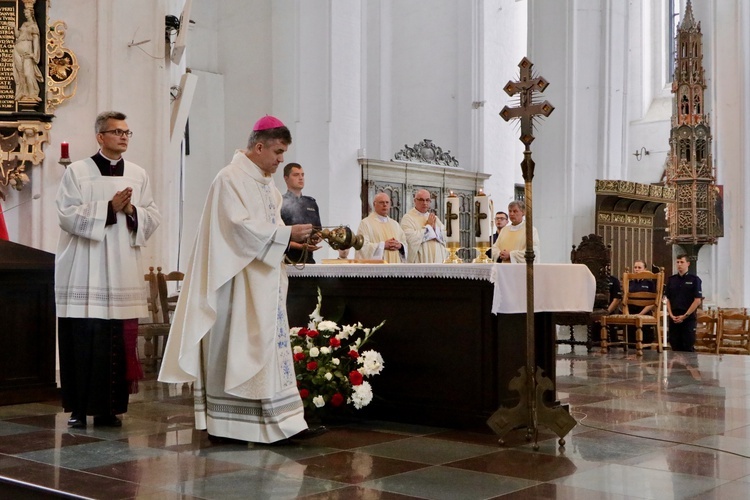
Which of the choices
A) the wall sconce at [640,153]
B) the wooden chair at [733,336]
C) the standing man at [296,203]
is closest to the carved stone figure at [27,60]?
the standing man at [296,203]

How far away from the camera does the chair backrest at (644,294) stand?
12.1 meters

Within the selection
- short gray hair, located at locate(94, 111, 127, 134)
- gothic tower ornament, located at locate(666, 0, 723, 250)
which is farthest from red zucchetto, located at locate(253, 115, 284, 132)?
gothic tower ornament, located at locate(666, 0, 723, 250)

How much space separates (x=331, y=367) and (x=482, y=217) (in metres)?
Result: 1.61

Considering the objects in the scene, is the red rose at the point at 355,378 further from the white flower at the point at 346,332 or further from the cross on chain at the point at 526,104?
the cross on chain at the point at 526,104

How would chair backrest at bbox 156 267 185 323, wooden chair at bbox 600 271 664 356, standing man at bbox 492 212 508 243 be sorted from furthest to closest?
wooden chair at bbox 600 271 664 356 < standing man at bbox 492 212 508 243 < chair backrest at bbox 156 267 185 323

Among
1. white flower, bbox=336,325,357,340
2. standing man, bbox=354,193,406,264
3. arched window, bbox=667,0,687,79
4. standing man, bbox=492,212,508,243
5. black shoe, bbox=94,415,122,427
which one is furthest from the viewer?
arched window, bbox=667,0,687,79

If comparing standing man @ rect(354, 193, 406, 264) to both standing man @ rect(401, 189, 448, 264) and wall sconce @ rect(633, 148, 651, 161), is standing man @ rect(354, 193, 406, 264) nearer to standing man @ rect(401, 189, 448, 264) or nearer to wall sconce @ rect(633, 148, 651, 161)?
standing man @ rect(401, 189, 448, 264)

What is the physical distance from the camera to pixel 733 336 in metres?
13.9

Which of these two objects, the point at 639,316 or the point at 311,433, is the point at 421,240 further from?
the point at 311,433

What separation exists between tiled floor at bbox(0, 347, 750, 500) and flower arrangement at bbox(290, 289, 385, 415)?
22 centimetres

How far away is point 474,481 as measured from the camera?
435 cm

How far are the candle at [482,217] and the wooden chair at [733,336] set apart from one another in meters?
8.39

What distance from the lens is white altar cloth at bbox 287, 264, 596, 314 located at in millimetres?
5719

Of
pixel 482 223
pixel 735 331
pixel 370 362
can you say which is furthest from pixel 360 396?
pixel 735 331
